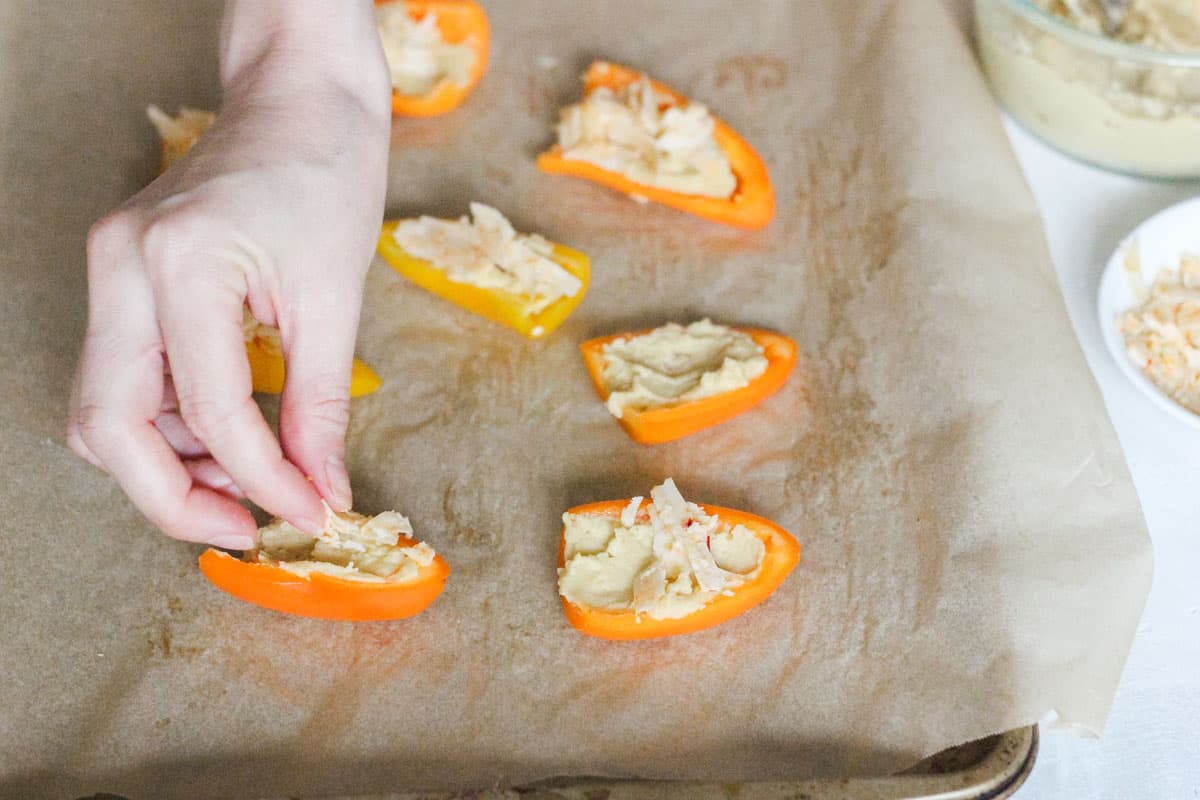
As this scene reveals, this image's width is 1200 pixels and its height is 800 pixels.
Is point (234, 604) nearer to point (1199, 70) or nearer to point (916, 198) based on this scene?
point (916, 198)

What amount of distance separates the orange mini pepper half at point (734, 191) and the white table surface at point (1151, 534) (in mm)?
558

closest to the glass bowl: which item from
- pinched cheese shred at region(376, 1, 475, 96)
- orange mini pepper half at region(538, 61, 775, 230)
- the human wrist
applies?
orange mini pepper half at region(538, 61, 775, 230)

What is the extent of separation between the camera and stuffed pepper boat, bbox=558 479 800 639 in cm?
144

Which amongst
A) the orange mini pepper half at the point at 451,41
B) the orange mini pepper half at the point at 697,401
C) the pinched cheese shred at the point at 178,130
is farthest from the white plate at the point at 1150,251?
the pinched cheese shred at the point at 178,130

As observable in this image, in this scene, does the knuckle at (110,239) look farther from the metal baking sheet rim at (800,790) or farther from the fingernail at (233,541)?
the metal baking sheet rim at (800,790)

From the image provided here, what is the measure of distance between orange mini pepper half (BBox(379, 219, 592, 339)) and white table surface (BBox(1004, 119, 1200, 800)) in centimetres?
91

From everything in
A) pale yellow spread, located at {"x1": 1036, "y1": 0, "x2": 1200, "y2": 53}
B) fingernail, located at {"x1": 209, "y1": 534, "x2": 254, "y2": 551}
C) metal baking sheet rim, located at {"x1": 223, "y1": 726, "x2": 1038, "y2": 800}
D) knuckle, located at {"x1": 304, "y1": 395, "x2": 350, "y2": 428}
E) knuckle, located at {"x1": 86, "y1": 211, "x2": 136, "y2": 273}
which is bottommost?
metal baking sheet rim, located at {"x1": 223, "y1": 726, "x2": 1038, "y2": 800}

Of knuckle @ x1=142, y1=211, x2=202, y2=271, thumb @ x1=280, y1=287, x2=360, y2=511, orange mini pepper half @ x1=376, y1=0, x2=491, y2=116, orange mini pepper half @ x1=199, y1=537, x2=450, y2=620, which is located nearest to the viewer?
knuckle @ x1=142, y1=211, x2=202, y2=271

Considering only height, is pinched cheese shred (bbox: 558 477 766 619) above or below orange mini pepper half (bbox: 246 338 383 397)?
below

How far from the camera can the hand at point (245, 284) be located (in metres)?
1.20

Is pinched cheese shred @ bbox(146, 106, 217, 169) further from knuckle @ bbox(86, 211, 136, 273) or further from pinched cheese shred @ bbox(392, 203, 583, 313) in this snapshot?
knuckle @ bbox(86, 211, 136, 273)

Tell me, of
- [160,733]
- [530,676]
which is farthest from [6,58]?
[530,676]

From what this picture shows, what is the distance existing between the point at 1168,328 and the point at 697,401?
81 centimetres

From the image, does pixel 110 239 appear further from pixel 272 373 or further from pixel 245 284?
pixel 272 373
